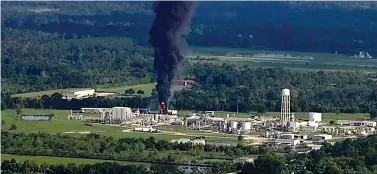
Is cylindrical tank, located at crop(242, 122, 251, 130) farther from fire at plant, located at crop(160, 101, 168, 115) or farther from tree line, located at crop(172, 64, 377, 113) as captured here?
tree line, located at crop(172, 64, 377, 113)

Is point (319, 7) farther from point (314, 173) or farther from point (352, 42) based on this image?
point (314, 173)

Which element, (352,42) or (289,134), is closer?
(289,134)

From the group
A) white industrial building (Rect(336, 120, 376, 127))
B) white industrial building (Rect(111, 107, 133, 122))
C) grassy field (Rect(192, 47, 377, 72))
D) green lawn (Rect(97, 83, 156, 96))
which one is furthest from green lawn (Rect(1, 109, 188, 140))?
grassy field (Rect(192, 47, 377, 72))

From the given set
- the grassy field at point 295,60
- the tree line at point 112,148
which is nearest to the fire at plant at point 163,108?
the tree line at point 112,148

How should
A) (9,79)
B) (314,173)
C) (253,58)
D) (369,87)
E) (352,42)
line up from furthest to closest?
1. (352,42)
2. (253,58)
3. (9,79)
4. (369,87)
5. (314,173)

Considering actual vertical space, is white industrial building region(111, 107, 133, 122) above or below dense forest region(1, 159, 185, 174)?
above

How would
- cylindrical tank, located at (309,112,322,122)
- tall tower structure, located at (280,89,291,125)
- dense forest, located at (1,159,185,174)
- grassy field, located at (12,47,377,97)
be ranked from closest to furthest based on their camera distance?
dense forest, located at (1,159,185,174), tall tower structure, located at (280,89,291,125), cylindrical tank, located at (309,112,322,122), grassy field, located at (12,47,377,97)

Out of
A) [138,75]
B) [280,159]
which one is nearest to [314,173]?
[280,159]
